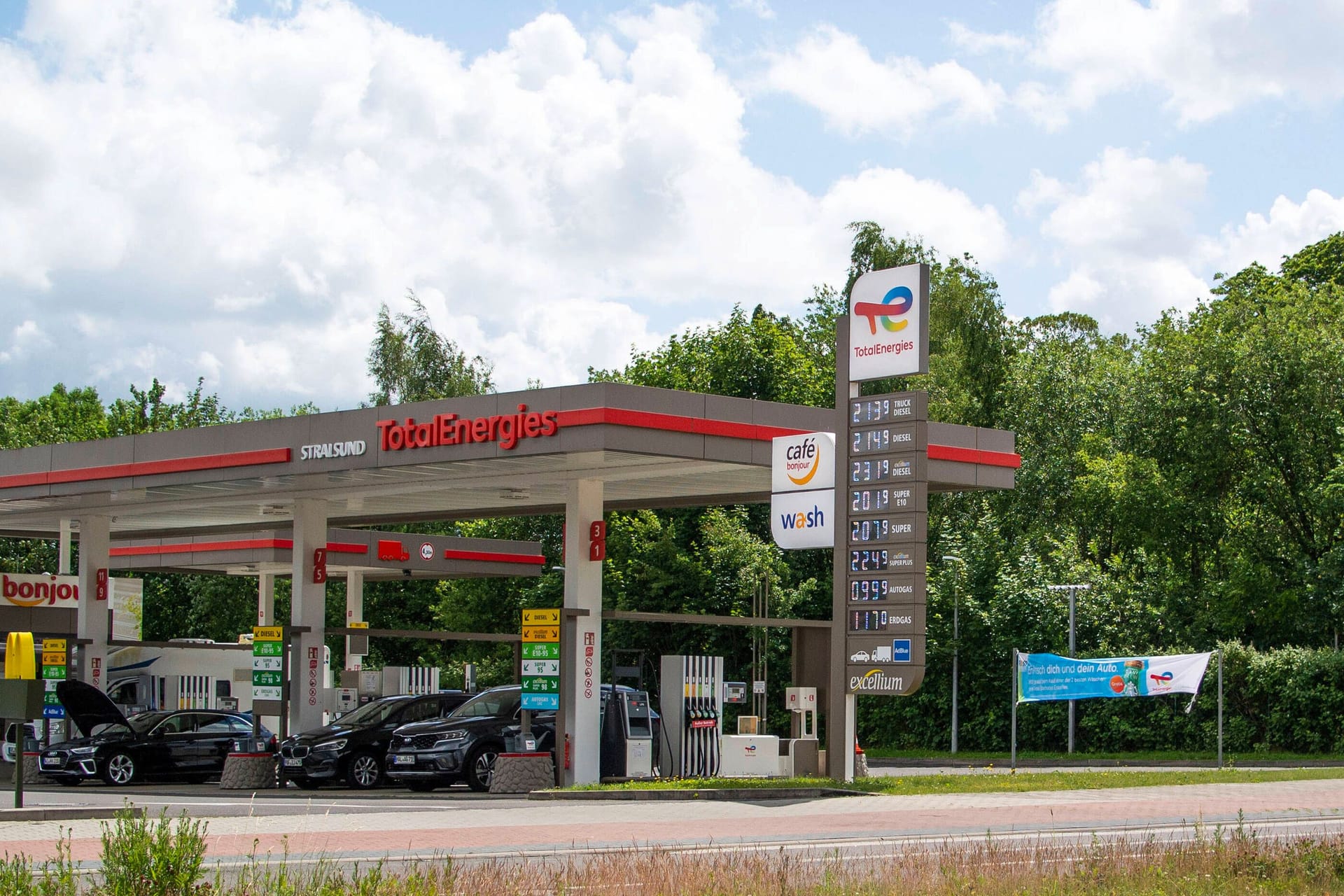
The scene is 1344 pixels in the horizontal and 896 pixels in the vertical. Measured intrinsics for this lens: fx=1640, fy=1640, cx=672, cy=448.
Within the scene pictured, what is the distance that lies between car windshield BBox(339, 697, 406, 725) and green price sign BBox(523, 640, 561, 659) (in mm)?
3481

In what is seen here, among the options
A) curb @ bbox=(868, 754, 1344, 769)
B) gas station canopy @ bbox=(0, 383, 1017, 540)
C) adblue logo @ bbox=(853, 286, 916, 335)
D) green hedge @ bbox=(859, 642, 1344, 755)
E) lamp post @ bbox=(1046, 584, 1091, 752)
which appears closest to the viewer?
adblue logo @ bbox=(853, 286, 916, 335)

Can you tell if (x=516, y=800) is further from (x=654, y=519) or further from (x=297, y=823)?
(x=654, y=519)

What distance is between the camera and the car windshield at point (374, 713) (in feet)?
85.4

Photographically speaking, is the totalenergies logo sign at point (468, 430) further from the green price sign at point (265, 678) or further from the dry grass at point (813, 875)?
the dry grass at point (813, 875)

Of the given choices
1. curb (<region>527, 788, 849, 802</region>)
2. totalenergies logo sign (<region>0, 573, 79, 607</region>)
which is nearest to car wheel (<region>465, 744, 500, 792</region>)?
curb (<region>527, 788, 849, 802</region>)

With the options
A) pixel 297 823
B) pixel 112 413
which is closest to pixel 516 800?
pixel 297 823

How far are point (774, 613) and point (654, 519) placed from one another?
4.15m

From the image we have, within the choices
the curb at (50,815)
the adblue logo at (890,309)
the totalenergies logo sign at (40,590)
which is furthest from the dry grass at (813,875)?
the totalenergies logo sign at (40,590)

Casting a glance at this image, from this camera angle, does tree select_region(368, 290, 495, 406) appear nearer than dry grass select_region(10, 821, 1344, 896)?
No

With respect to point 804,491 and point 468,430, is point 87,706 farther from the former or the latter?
point 804,491

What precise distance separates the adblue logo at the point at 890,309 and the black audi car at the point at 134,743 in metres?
13.8

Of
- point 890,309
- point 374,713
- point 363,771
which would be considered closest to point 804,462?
point 890,309

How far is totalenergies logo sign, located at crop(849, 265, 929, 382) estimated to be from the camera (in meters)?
20.8

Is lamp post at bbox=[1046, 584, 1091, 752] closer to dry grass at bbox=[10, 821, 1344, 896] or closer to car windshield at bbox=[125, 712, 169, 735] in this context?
car windshield at bbox=[125, 712, 169, 735]
